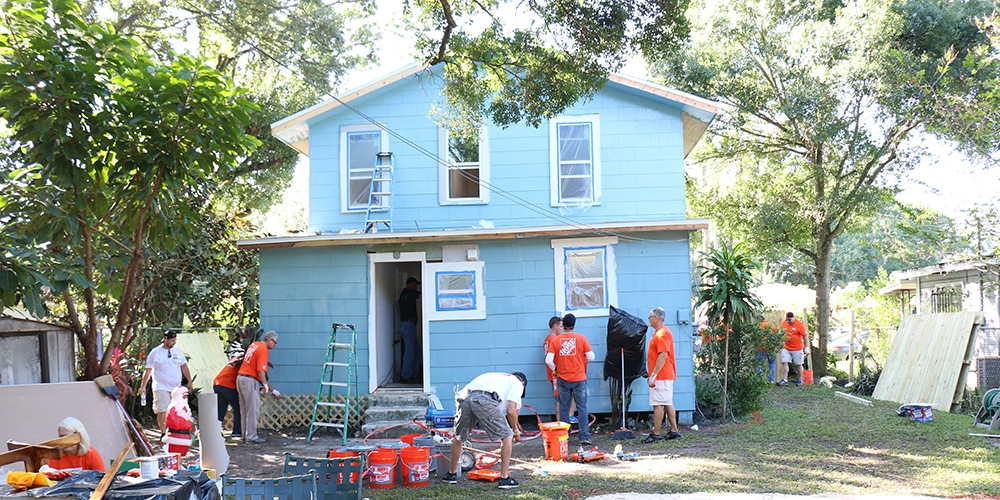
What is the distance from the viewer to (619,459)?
842 centimetres

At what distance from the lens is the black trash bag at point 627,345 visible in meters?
10.5

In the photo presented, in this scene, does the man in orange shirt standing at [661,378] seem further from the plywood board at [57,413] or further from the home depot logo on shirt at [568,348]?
the plywood board at [57,413]

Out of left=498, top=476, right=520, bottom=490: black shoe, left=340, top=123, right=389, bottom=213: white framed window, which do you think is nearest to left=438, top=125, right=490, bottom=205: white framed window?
left=340, top=123, right=389, bottom=213: white framed window

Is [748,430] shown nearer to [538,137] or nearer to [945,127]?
[538,137]

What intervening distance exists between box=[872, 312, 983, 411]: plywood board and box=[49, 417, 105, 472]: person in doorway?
12.2 meters

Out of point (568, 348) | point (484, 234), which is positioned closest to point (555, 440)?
point (568, 348)

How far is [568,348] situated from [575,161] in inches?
155

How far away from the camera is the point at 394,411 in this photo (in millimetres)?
10781

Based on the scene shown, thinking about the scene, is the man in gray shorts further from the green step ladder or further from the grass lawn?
the green step ladder

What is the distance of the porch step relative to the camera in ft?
34.4

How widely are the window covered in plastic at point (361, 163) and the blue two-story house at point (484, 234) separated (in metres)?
0.03

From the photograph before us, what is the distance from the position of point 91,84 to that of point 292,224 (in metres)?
40.2

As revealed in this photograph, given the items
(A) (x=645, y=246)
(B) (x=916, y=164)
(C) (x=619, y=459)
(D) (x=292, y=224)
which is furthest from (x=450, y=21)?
(D) (x=292, y=224)

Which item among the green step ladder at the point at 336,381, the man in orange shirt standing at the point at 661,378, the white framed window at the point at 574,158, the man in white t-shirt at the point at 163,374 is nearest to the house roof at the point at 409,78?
the white framed window at the point at 574,158
